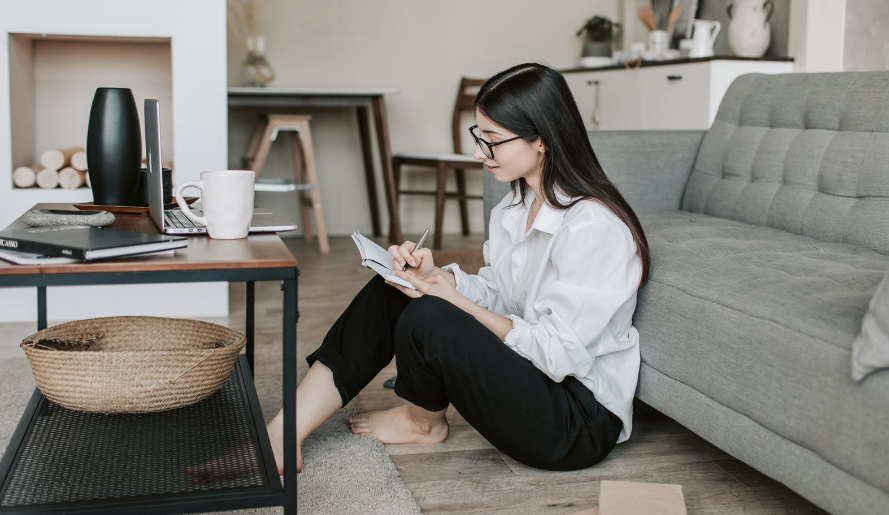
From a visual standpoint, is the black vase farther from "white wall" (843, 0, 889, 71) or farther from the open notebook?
"white wall" (843, 0, 889, 71)

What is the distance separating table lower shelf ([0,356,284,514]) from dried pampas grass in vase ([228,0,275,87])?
3.09m

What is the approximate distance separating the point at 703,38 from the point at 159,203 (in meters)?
3.26

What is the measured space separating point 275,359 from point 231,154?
8.42 feet

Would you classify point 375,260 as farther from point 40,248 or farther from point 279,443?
point 40,248

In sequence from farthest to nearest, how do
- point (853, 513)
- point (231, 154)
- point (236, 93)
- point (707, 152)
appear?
point (231, 154), point (236, 93), point (707, 152), point (853, 513)

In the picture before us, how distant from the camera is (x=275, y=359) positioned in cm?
249

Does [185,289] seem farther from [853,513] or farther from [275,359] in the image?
[853,513]

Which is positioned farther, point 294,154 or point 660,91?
point 294,154

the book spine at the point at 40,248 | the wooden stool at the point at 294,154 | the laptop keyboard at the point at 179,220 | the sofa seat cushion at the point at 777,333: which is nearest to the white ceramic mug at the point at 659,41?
the wooden stool at the point at 294,154

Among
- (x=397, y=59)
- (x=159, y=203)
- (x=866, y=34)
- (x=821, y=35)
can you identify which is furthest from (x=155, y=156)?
(x=397, y=59)

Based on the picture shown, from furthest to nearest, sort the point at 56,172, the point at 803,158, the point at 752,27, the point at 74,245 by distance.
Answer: the point at 752,27
the point at 56,172
the point at 803,158
the point at 74,245

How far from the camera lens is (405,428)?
1852 mm

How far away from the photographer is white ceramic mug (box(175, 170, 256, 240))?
142 centimetres

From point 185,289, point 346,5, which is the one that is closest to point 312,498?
point 185,289
